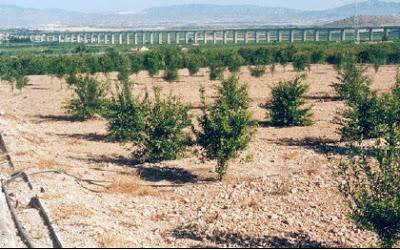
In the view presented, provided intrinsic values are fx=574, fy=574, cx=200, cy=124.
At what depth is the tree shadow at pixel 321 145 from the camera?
21406 mm

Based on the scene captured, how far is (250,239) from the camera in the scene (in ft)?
45.0

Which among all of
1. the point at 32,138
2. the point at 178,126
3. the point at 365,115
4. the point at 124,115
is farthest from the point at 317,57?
the point at 178,126

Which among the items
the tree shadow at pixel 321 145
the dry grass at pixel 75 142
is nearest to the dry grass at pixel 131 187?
the tree shadow at pixel 321 145

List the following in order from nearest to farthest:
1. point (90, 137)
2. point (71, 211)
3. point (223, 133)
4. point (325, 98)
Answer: point (71, 211), point (223, 133), point (90, 137), point (325, 98)

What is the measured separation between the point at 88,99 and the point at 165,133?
12.8 metres

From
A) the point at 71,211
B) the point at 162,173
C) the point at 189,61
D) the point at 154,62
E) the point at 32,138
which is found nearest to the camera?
the point at 71,211

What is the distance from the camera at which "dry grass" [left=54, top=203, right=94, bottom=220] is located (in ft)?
47.9

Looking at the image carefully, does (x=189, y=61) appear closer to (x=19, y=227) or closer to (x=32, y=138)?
(x=32, y=138)

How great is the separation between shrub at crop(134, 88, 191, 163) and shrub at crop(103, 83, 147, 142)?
2.24 m

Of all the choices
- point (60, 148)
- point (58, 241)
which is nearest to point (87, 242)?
point (58, 241)

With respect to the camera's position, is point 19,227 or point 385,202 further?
point 19,227

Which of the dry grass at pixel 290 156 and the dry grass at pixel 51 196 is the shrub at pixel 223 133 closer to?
the dry grass at pixel 290 156

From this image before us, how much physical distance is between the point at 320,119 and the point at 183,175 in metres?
12.6

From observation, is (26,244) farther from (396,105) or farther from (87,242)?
(396,105)
